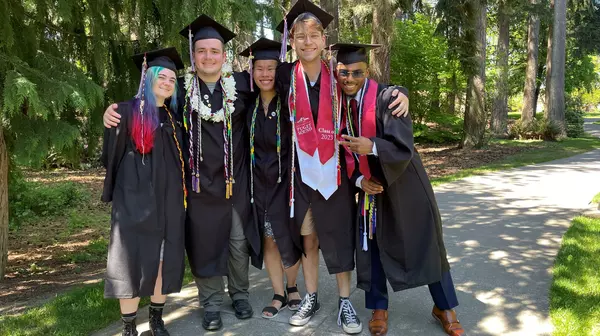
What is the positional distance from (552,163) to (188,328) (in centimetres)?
1180

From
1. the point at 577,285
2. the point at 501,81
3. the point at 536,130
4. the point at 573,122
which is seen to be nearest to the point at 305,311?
the point at 577,285

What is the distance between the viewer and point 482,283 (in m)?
4.54

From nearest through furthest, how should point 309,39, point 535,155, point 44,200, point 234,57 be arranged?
point 309,39, point 234,57, point 44,200, point 535,155

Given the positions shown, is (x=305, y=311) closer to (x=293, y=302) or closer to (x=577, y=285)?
(x=293, y=302)

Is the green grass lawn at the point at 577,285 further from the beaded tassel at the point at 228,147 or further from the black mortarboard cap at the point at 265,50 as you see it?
the black mortarboard cap at the point at 265,50

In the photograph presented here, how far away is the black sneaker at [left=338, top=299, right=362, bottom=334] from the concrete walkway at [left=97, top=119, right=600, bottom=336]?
0.20ft

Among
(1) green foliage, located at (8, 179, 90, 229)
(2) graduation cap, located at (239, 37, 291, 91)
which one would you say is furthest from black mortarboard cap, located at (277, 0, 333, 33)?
(1) green foliage, located at (8, 179, 90, 229)

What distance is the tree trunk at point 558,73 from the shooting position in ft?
67.7

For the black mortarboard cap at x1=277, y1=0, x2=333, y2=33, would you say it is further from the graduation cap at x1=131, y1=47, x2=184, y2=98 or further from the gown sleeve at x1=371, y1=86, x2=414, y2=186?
the graduation cap at x1=131, y1=47, x2=184, y2=98

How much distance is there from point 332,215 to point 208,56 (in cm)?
142

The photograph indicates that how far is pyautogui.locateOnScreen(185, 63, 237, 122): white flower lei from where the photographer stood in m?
3.56

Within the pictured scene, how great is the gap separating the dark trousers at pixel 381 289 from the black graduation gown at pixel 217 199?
2.85 ft

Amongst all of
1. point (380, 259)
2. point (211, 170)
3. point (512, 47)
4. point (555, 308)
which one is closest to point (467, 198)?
point (555, 308)

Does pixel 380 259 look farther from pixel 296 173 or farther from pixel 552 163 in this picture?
pixel 552 163
